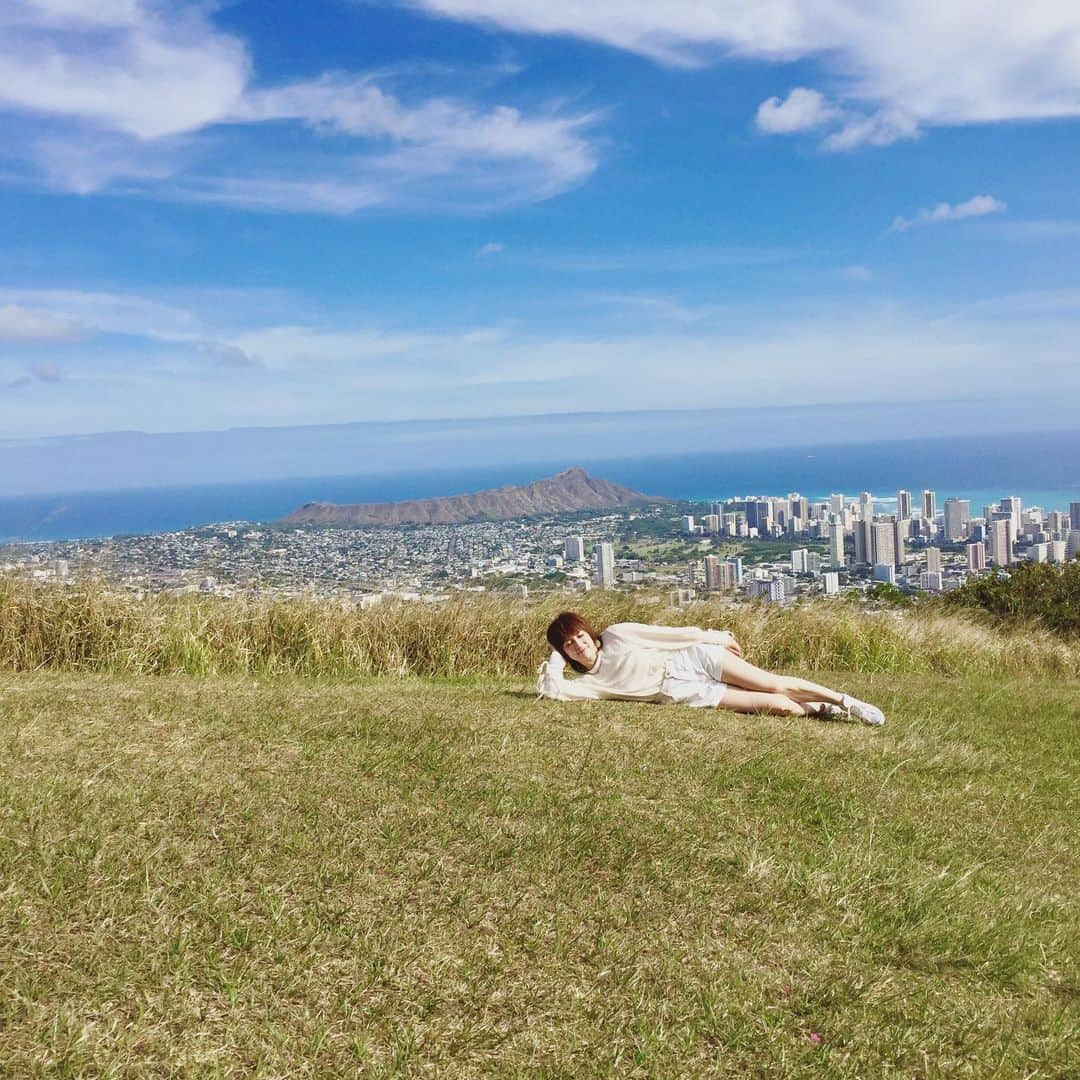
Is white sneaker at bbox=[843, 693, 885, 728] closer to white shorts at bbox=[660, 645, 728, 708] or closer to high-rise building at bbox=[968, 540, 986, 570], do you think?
white shorts at bbox=[660, 645, 728, 708]

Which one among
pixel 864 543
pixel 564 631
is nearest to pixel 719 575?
pixel 564 631

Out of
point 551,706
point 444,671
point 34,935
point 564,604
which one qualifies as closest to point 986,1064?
point 34,935

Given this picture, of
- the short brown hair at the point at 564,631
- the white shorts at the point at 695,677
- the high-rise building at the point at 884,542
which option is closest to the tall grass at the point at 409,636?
the short brown hair at the point at 564,631

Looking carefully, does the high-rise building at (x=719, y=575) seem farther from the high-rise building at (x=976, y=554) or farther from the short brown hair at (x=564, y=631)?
the high-rise building at (x=976, y=554)

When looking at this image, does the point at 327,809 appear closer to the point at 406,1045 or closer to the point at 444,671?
the point at 406,1045

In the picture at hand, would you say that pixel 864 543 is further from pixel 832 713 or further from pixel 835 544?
pixel 832 713

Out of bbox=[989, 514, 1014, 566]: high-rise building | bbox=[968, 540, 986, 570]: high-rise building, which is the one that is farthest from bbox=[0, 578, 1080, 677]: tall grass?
bbox=[989, 514, 1014, 566]: high-rise building
